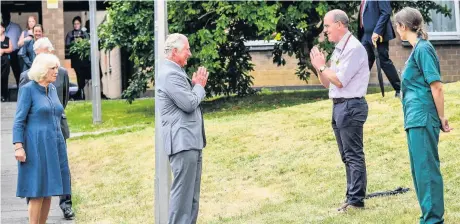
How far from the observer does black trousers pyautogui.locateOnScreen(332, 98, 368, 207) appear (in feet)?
34.0

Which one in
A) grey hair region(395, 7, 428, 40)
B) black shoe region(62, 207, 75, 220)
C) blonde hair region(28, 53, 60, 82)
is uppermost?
grey hair region(395, 7, 428, 40)

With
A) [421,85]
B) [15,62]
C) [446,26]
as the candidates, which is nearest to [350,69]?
[421,85]

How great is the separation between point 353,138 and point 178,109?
1675 millimetres

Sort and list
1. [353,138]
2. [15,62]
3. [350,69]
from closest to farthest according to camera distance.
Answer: [350,69] → [353,138] → [15,62]

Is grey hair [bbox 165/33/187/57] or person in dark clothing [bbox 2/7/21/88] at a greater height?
grey hair [bbox 165/33/187/57]

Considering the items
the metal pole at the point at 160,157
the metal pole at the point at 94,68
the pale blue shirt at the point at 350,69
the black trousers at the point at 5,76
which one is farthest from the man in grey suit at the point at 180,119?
the black trousers at the point at 5,76

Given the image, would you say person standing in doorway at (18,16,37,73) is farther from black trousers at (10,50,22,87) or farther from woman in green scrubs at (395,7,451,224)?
woman in green scrubs at (395,7,451,224)

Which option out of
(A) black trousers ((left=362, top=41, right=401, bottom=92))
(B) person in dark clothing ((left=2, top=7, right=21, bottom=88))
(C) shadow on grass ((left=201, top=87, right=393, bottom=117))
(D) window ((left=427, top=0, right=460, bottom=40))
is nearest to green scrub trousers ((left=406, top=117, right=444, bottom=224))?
(A) black trousers ((left=362, top=41, right=401, bottom=92))

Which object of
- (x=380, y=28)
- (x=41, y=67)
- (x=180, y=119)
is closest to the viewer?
(x=180, y=119)

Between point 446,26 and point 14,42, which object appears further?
point 446,26

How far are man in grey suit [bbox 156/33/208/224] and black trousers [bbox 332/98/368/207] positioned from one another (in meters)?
1.33

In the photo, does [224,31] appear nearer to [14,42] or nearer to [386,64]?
[386,64]

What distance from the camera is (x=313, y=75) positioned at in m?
26.8

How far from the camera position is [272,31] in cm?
2053
